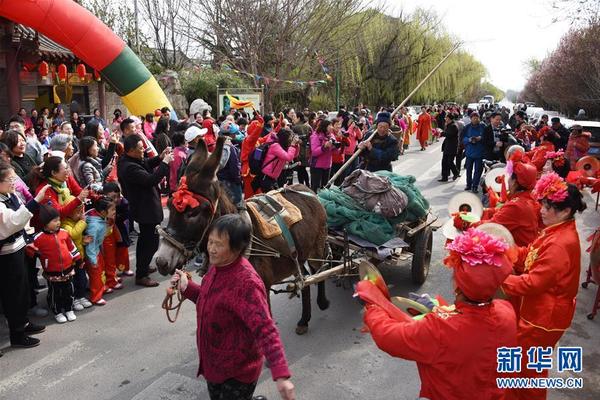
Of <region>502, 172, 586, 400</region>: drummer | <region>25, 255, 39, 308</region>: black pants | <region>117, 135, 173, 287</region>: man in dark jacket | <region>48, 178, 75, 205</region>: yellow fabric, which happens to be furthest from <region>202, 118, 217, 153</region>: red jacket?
<region>502, 172, 586, 400</region>: drummer

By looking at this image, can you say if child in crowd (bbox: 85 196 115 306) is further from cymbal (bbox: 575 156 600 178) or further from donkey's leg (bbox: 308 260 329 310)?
cymbal (bbox: 575 156 600 178)

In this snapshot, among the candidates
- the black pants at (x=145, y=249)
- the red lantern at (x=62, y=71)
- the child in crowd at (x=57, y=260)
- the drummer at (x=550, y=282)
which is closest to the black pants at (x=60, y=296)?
the child in crowd at (x=57, y=260)

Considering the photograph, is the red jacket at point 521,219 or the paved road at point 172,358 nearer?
the paved road at point 172,358

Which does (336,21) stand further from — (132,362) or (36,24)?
(132,362)

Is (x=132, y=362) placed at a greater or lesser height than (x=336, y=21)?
lesser

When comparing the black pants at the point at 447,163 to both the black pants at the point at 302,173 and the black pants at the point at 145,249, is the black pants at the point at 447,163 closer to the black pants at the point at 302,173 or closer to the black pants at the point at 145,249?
the black pants at the point at 302,173

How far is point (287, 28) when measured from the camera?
1933 centimetres

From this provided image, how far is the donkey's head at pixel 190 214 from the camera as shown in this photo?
11.5 ft

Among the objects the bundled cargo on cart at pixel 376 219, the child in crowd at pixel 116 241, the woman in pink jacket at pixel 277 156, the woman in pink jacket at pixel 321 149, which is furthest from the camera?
the woman in pink jacket at pixel 321 149

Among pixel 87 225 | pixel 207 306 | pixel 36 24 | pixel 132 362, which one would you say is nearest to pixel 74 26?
pixel 36 24

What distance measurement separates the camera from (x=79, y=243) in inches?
221

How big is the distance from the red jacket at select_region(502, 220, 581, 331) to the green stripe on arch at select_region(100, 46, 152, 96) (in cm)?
1281

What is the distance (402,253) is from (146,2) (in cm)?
2643

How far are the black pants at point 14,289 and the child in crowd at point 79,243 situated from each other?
2.90 ft
